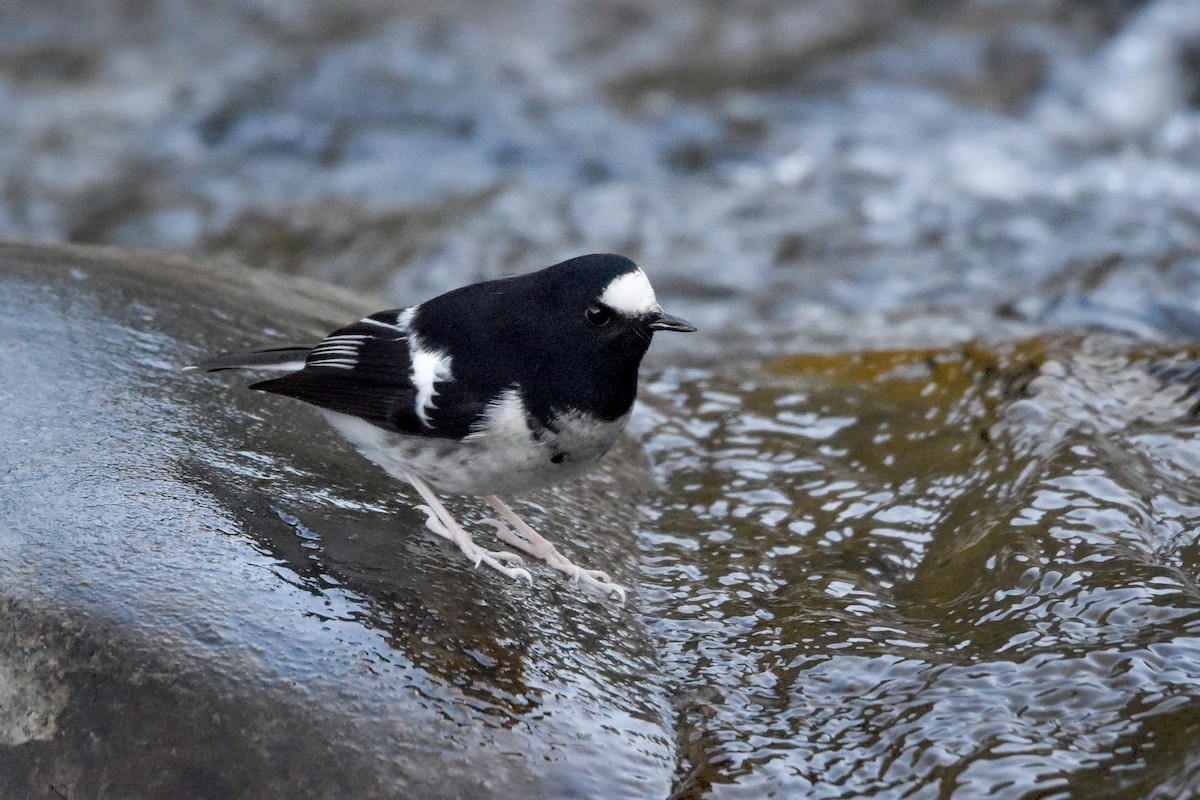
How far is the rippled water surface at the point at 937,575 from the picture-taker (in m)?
3.03

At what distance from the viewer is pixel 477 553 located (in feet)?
12.6

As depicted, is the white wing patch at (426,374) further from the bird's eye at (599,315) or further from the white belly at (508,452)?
the bird's eye at (599,315)

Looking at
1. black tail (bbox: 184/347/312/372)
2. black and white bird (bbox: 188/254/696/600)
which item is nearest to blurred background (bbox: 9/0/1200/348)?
black and white bird (bbox: 188/254/696/600)

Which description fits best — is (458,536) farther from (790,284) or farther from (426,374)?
(790,284)

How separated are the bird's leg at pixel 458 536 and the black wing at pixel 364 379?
0.25 m

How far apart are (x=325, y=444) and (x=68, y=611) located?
1452 mm

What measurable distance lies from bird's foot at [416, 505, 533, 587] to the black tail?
0.63 meters

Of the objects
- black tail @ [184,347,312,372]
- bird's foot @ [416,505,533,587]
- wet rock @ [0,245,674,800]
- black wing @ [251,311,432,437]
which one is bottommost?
wet rock @ [0,245,674,800]

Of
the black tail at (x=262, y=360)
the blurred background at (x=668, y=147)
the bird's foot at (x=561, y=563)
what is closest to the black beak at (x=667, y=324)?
the bird's foot at (x=561, y=563)

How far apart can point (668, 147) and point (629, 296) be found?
6611mm

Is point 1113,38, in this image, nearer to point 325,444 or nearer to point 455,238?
point 455,238

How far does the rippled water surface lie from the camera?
3.03 m

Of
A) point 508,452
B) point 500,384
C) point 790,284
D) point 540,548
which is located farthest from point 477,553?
point 790,284

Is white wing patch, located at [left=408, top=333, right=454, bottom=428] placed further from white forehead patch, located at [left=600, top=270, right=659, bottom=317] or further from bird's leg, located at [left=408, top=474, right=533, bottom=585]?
white forehead patch, located at [left=600, top=270, right=659, bottom=317]
